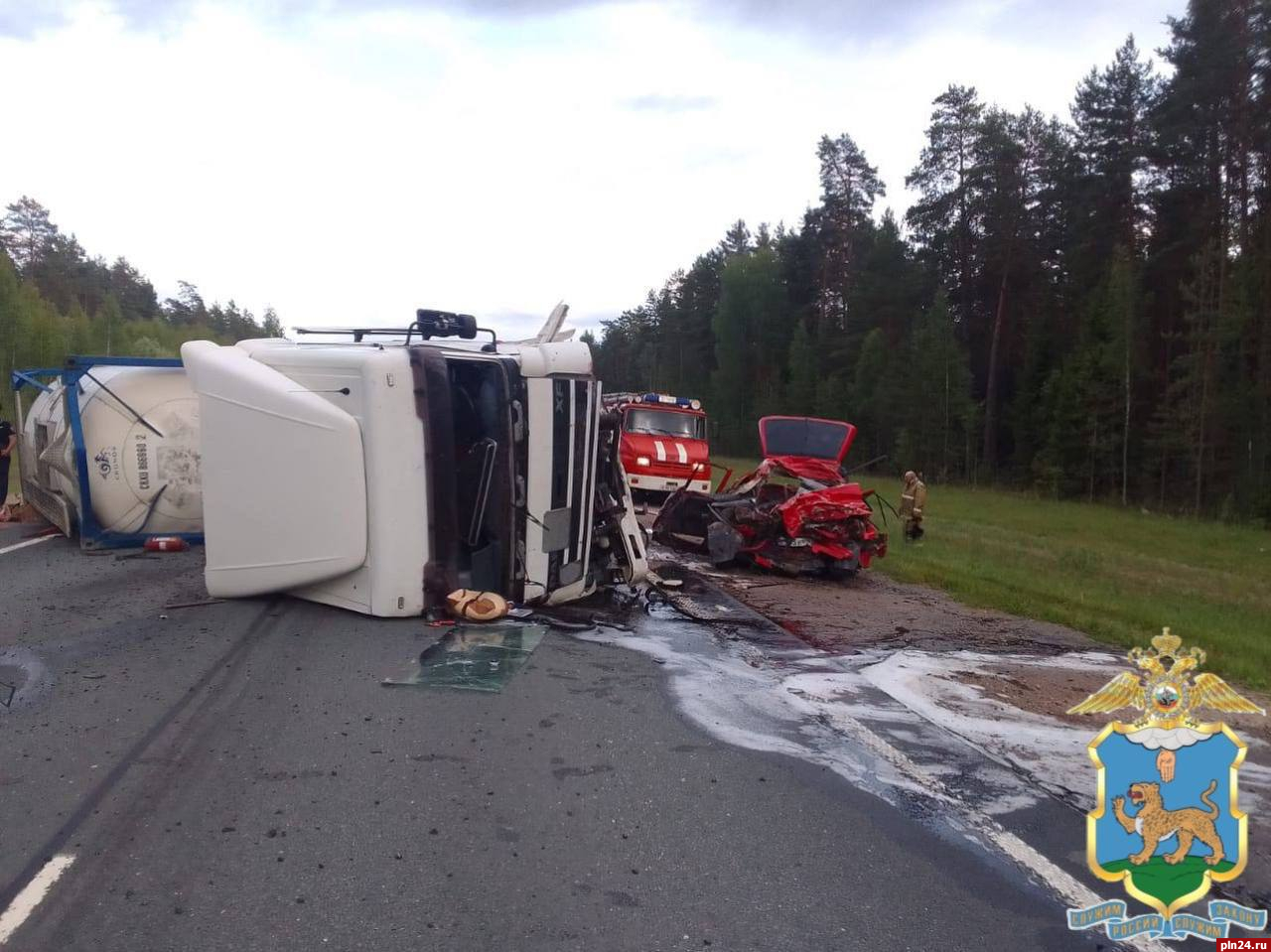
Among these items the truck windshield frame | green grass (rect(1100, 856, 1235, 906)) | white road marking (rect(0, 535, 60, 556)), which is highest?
the truck windshield frame

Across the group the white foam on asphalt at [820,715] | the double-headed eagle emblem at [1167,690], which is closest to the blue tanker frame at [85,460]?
the white foam on asphalt at [820,715]

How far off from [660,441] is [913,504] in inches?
223

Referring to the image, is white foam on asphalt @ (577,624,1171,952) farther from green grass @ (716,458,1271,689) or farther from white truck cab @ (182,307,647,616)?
green grass @ (716,458,1271,689)

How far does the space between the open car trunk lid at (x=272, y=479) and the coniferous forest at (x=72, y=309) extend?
18.8 m

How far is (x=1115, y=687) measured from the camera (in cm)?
338

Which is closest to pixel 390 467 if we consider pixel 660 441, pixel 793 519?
pixel 793 519

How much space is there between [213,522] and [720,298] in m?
76.7

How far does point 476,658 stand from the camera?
6430 millimetres

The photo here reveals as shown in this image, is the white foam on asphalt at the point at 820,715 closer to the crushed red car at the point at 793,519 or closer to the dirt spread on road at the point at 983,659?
the dirt spread on road at the point at 983,659

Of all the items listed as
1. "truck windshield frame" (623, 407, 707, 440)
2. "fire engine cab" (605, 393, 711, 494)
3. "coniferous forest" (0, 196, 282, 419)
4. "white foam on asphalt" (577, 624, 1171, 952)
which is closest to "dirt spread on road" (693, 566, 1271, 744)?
"white foam on asphalt" (577, 624, 1171, 952)

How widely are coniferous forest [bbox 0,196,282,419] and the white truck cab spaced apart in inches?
748

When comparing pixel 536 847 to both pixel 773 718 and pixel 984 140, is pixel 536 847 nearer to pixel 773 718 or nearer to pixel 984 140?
pixel 773 718

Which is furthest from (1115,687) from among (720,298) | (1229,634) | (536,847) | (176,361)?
(720,298)

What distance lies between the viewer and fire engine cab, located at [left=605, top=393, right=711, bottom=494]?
65.6 feet
